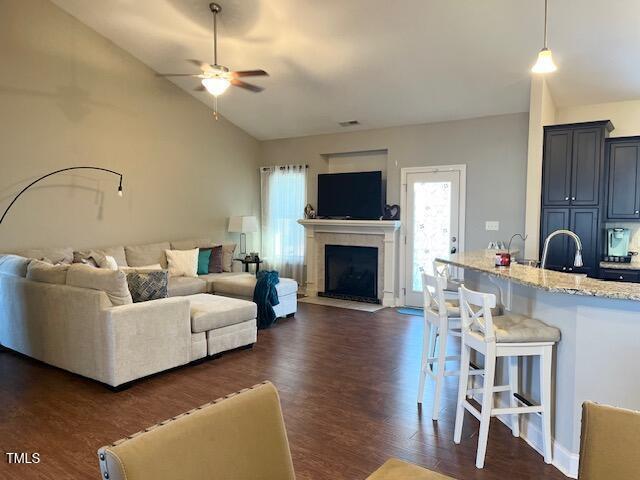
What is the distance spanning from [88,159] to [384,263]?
442cm

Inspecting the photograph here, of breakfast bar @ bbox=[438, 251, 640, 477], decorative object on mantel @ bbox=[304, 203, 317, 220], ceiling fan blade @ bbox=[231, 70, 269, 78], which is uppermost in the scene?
ceiling fan blade @ bbox=[231, 70, 269, 78]

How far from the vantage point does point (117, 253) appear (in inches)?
227

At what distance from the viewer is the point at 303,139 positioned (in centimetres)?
771

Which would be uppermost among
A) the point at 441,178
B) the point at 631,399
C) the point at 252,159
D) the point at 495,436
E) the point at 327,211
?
the point at 252,159

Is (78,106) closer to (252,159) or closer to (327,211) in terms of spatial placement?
(252,159)

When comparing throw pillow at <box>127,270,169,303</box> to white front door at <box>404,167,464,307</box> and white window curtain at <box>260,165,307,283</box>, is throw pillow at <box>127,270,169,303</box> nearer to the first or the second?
white front door at <box>404,167,464,307</box>

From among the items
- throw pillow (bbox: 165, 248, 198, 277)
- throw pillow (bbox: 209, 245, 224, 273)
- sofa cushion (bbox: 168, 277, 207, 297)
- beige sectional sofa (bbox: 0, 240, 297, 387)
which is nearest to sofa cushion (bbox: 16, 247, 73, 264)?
beige sectional sofa (bbox: 0, 240, 297, 387)

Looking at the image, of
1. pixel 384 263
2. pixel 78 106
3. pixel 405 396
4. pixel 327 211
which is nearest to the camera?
pixel 405 396

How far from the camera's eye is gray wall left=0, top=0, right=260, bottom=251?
4965 mm

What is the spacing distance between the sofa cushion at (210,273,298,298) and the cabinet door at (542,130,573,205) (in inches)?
132

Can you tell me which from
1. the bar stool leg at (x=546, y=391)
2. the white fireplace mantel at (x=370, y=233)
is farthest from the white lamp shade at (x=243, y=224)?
the bar stool leg at (x=546, y=391)

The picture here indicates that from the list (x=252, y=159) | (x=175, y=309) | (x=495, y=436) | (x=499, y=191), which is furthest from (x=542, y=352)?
(x=252, y=159)

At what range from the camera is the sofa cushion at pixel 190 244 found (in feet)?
21.6

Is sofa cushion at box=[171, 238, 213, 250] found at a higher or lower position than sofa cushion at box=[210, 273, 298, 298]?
higher
